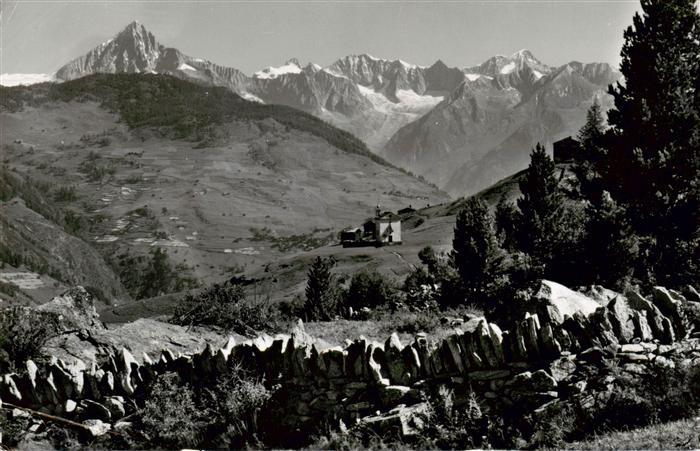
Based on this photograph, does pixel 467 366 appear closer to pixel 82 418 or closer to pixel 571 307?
pixel 571 307

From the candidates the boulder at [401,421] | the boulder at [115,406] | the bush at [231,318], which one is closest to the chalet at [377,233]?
the bush at [231,318]

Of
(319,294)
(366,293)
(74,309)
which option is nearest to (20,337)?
(74,309)

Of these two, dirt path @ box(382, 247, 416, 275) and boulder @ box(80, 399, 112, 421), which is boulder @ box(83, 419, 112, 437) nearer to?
boulder @ box(80, 399, 112, 421)

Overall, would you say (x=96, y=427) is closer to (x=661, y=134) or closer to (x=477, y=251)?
(x=661, y=134)

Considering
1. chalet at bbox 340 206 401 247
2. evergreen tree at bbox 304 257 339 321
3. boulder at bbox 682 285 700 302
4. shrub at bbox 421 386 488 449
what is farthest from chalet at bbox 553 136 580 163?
shrub at bbox 421 386 488 449

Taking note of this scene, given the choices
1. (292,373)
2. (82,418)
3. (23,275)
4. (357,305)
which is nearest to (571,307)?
(292,373)

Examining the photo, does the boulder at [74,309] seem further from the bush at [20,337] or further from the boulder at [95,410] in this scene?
the boulder at [95,410]
